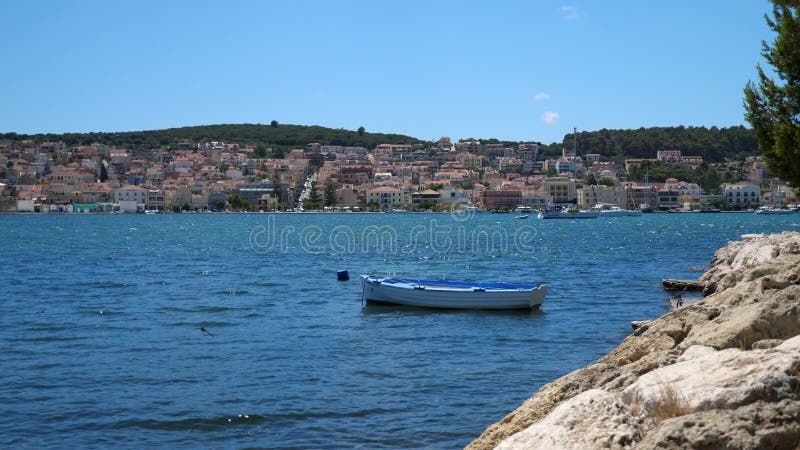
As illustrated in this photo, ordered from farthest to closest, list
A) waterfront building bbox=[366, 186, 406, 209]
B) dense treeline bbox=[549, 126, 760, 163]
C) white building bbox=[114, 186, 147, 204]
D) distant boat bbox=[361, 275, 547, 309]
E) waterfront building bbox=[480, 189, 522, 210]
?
dense treeline bbox=[549, 126, 760, 163] → waterfront building bbox=[366, 186, 406, 209] → waterfront building bbox=[480, 189, 522, 210] → white building bbox=[114, 186, 147, 204] → distant boat bbox=[361, 275, 547, 309]

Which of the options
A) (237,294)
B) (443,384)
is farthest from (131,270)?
(443,384)

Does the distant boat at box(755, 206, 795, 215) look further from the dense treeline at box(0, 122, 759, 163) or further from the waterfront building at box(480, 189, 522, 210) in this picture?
the dense treeline at box(0, 122, 759, 163)

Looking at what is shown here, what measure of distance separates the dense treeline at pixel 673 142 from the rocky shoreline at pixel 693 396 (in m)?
164

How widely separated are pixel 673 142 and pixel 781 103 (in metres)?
163

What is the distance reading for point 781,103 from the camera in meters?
12.9

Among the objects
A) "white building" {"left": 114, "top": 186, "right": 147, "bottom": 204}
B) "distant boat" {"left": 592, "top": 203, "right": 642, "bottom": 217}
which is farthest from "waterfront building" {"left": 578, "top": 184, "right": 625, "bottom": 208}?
"white building" {"left": 114, "top": 186, "right": 147, "bottom": 204}

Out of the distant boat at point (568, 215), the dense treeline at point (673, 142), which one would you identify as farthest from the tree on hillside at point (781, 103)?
the dense treeline at point (673, 142)

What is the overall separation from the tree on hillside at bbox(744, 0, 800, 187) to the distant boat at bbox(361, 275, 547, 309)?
279 inches

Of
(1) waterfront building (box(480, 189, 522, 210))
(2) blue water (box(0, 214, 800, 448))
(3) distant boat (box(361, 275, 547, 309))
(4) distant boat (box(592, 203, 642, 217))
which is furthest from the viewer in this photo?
(1) waterfront building (box(480, 189, 522, 210))

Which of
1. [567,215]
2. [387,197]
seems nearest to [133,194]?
[387,197]

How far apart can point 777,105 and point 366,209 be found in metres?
124

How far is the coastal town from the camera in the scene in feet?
424

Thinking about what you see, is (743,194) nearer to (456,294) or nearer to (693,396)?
(456,294)

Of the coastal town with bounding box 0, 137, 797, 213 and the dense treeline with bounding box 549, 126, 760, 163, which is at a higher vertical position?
the dense treeline with bounding box 549, 126, 760, 163
